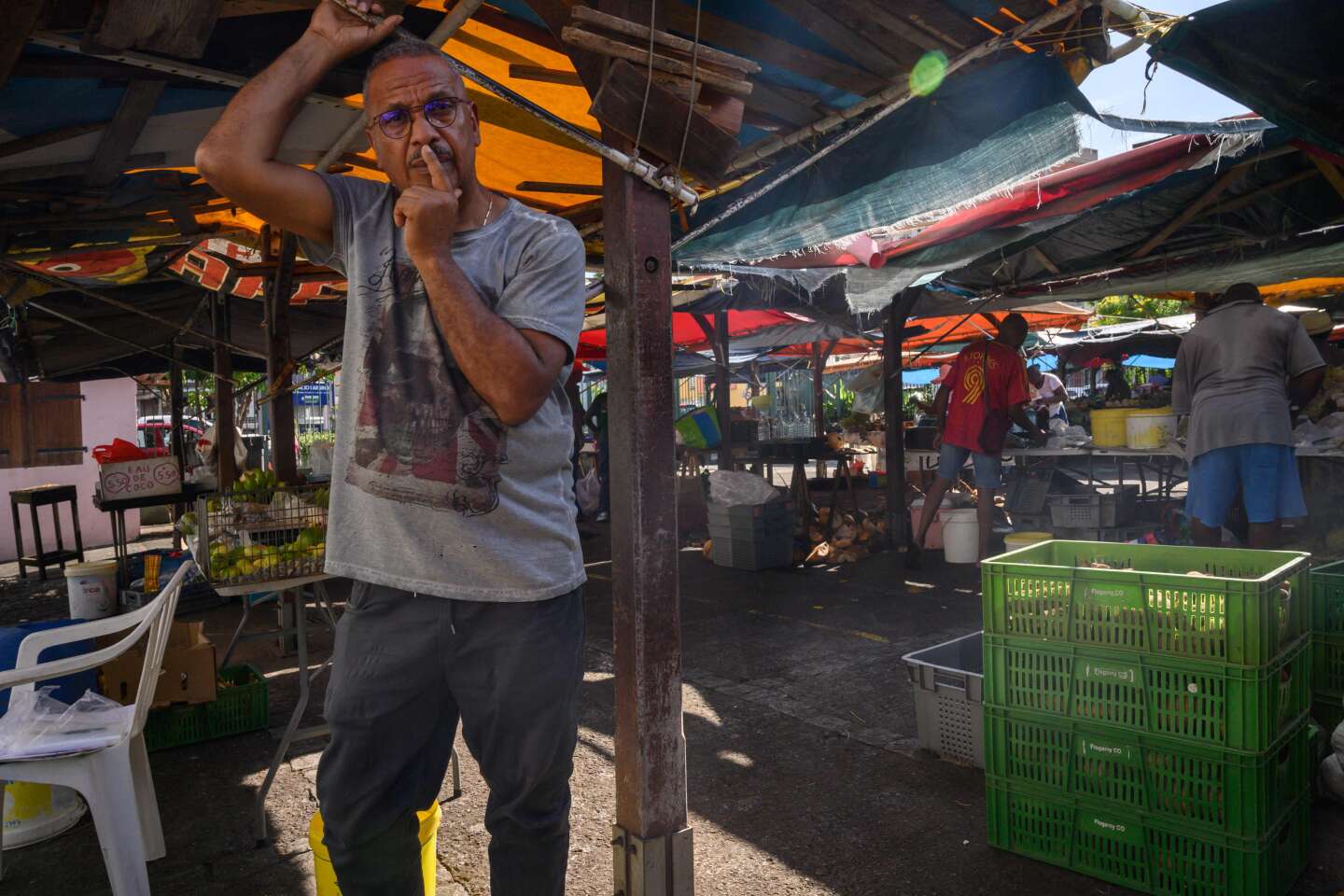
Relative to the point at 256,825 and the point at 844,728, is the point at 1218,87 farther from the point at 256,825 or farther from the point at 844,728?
the point at 256,825

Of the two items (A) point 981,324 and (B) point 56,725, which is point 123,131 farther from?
(A) point 981,324

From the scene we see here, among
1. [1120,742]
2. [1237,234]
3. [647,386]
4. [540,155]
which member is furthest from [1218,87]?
[1237,234]

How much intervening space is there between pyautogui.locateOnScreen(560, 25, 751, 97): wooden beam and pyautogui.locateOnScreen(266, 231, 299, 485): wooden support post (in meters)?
3.59

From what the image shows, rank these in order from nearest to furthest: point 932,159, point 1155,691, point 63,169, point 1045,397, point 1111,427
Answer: point 1155,691
point 932,159
point 63,169
point 1111,427
point 1045,397

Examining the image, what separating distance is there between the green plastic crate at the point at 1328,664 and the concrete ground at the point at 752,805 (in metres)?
0.50

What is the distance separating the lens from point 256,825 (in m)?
3.32

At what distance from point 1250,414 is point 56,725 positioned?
607 cm

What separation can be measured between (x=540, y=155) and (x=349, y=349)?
321 cm

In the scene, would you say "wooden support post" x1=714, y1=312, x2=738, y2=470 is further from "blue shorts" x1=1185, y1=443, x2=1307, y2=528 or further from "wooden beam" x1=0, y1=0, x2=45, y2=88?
"wooden beam" x1=0, y1=0, x2=45, y2=88

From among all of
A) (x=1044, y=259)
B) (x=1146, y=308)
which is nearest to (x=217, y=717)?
(x=1044, y=259)

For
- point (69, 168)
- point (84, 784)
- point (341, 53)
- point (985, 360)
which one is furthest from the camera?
point (985, 360)

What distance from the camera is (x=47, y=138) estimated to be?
3773 mm

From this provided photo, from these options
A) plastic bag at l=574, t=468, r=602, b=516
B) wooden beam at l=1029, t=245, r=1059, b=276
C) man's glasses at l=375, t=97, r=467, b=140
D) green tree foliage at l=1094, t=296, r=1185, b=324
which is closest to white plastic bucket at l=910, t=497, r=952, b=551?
Result: wooden beam at l=1029, t=245, r=1059, b=276

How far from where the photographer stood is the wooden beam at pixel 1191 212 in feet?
18.7
